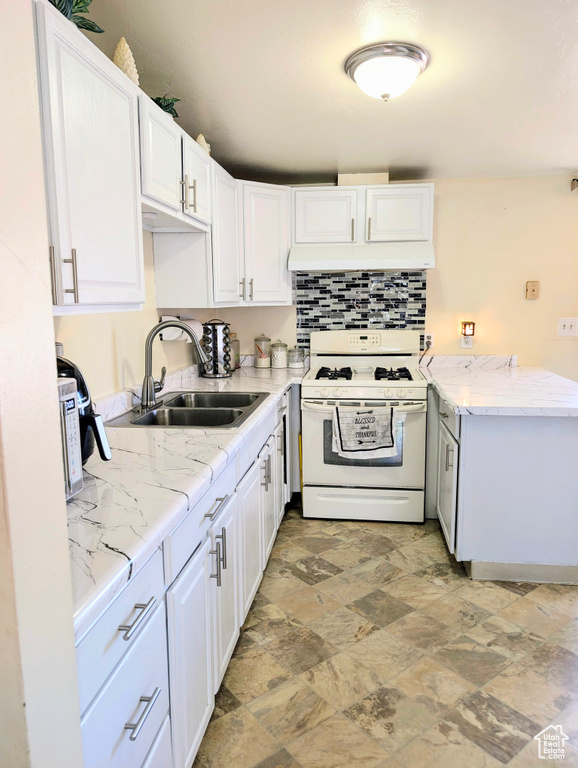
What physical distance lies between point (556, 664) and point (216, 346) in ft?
7.64

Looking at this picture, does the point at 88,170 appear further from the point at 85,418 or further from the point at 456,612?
the point at 456,612

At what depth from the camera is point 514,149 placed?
2875 millimetres

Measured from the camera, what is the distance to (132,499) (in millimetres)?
1199

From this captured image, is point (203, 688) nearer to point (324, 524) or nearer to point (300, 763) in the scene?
point (300, 763)

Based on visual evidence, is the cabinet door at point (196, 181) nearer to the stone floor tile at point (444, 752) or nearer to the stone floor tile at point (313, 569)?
the stone floor tile at point (313, 569)

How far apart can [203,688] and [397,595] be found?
1.16m

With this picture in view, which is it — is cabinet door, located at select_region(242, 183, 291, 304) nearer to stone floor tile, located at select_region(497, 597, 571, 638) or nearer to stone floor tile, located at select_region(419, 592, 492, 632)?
stone floor tile, located at select_region(419, 592, 492, 632)

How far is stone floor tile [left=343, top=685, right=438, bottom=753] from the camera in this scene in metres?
1.57

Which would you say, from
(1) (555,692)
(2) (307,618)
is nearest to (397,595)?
(2) (307,618)

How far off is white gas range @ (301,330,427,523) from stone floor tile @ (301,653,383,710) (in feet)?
4.11

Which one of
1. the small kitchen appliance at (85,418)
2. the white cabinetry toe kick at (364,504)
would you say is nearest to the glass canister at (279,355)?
the white cabinetry toe kick at (364,504)

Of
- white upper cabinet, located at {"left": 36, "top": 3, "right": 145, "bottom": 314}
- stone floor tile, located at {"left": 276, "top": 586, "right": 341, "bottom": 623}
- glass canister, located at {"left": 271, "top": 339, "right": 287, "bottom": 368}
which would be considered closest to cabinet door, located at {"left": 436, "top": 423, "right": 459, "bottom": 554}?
stone floor tile, located at {"left": 276, "top": 586, "right": 341, "bottom": 623}

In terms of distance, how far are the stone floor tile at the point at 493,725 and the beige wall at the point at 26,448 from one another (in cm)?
141

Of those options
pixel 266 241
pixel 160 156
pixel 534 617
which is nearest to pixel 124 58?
pixel 160 156
